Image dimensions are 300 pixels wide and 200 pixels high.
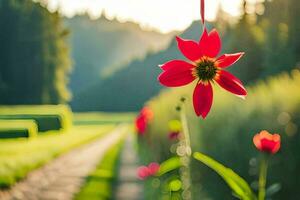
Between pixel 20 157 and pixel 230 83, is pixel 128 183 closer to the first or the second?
pixel 20 157

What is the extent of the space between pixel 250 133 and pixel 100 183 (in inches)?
210

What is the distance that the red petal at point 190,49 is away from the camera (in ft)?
3.00

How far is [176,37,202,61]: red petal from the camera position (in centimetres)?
92

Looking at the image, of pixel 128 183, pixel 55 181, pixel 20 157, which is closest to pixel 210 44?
pixel 128 183

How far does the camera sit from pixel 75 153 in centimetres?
1481

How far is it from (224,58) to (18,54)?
102 ft

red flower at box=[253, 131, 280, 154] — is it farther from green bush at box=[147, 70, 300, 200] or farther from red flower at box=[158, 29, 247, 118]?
red flower at box=[158, 29, 247, 118]

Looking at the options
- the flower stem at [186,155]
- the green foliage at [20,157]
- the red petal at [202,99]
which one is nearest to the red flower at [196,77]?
the red petal at [202,99]

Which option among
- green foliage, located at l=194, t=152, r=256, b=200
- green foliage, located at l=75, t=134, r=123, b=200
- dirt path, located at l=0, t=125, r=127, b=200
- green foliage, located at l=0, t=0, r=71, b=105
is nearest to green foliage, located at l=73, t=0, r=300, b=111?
green foliage, located at l=75, t=134, r=123, b=200

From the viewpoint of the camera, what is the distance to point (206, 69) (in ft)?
3.34

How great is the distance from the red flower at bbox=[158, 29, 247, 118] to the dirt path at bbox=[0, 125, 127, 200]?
6485 mm

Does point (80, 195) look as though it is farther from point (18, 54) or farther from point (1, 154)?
point (18, 54)

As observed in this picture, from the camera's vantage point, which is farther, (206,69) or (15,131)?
(15,131)

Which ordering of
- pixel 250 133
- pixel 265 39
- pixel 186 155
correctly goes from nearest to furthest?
pixel 186 155 → pixel 250 133 → pixel 265 39
